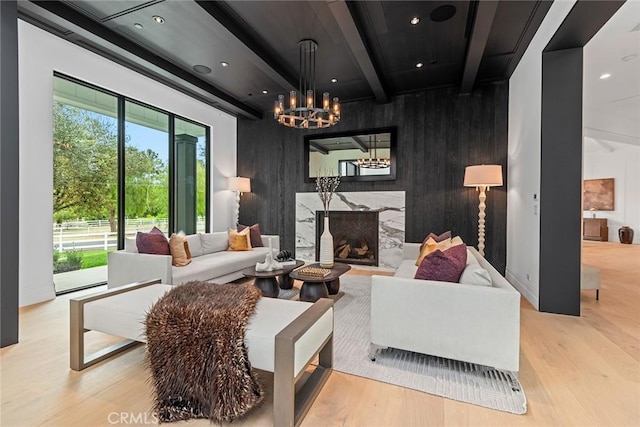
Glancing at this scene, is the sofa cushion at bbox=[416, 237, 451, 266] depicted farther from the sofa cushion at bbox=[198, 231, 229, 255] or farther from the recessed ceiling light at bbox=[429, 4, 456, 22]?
the sofa cushion at bbox=[198, 231, 229, 255]

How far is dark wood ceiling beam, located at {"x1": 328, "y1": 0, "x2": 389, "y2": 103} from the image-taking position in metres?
2.94

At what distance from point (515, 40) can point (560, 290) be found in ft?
9.67

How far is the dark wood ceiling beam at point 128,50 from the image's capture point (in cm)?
313

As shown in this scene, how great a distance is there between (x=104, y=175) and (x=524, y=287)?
19.4 ft

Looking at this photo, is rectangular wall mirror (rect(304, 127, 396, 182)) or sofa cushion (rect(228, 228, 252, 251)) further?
rectangular wall mirror (rect(304, 127, 396, 182))

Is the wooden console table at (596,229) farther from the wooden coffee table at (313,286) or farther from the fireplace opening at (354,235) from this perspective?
the wooden coffee table at (313,286)

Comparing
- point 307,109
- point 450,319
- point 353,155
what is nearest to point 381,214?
point 353,155

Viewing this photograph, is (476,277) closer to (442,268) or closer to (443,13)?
(442,268)

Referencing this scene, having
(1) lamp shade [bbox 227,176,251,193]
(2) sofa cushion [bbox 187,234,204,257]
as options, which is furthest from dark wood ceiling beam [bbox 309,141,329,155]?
(2) sofa cushion [bbox 187,234,204,257]

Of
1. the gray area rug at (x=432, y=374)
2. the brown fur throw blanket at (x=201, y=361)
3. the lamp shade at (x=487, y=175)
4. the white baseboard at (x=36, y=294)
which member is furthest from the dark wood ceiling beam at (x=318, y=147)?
the brown fur throw blanket at (x=201, y=361)

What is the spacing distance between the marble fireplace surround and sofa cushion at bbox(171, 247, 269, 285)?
1320mm

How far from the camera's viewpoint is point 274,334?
5.47ft

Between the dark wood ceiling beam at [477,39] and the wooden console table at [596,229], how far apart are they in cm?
843

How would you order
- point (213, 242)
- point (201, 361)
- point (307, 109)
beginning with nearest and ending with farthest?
point (201, 361) → point (307, 109) → point (213, 242)
